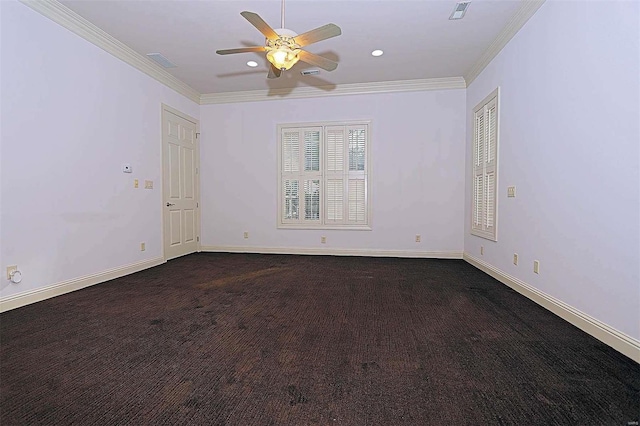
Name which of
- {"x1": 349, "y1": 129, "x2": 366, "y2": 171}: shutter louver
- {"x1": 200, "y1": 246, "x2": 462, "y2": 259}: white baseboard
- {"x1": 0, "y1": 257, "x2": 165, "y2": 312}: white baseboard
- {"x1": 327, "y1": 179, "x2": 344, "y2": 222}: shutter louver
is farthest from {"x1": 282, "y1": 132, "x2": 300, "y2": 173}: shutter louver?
{"x1": 0, "y1": 257, "x2": 165, "y2": 312}: white baseboard

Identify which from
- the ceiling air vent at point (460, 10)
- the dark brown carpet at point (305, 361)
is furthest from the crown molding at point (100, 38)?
the ceiling air vent at point (460, 10)

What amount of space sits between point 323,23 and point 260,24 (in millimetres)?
1446

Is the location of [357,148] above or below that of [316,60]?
below

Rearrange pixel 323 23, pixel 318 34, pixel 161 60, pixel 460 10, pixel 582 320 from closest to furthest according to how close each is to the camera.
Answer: pixel 582 320, pixel 318 34, pixel 460 10, pixel 323 23, pixel 161 60

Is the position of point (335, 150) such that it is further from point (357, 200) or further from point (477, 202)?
point (477, 202)

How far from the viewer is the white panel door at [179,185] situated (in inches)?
207

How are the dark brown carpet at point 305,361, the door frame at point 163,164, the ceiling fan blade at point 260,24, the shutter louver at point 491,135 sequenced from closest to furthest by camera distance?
1. the dark brown carpet at point 305,361
2. the ceiling fan blade at point 260,24
3. the shutter louver at point 491,135
4. the door frame at point 163,164

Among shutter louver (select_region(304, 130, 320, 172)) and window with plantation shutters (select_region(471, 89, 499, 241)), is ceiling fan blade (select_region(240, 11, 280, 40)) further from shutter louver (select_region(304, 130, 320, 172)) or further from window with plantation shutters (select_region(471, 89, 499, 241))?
shutter louver (select_region(304, 130, 320, 172))

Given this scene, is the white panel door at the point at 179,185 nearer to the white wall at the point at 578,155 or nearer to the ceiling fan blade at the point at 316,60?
the ceiling fan blade at the point at 316,60

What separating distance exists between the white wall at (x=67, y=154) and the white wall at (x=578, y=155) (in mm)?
4813

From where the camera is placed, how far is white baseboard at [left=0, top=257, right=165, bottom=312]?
116 inches

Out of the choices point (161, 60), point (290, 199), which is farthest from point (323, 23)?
point (290, 199)

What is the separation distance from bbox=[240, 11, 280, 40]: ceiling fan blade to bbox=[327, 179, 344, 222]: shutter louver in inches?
131

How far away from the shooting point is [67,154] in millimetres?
3498
